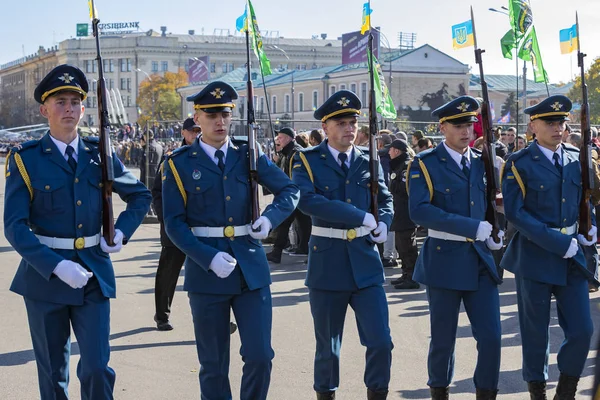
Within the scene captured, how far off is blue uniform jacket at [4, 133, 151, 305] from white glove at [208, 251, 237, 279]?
21.7 inches

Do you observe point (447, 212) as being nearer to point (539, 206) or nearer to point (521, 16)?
point (539, 206)

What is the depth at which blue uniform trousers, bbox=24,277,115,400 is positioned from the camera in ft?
17.8

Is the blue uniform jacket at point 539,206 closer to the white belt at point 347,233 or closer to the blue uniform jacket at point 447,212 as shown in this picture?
the blue uniform jacket at point 447,212

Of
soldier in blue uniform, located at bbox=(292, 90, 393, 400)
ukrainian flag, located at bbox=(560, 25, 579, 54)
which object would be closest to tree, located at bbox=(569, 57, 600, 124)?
ukrainian flag, located at bbox=(560, 25, 579, 54)

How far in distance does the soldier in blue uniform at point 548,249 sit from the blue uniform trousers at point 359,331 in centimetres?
107

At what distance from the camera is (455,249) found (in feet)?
21.3

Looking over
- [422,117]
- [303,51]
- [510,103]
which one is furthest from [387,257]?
[303,51]

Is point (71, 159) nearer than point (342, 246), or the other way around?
point (71, 159)

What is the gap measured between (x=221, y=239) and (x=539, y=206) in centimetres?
222

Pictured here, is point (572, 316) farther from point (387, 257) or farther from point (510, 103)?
point (510, 103)

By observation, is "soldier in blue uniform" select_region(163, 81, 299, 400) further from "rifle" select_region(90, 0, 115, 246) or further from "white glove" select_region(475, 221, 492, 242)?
"white glove" select_region(475, 221, 492, 242)

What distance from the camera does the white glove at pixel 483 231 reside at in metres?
6.26

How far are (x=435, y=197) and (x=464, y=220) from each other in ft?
1.19

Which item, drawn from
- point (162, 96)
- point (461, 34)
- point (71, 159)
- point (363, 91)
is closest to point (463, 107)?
point (71, 159)
